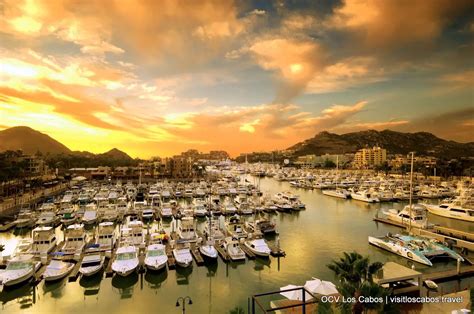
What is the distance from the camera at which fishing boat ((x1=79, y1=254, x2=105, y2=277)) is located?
74.1 ft

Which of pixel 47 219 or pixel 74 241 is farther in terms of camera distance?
pixel 47 219

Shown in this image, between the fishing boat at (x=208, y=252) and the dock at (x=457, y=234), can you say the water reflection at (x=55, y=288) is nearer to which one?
the fishing boat at (x=208, y=252)

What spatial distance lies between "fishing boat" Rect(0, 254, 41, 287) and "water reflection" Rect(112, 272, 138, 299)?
614 cm

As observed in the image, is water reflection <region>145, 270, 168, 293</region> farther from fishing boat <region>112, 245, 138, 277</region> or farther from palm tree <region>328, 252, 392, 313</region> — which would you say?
palm tree <region>328, 252, 392, 313</region>

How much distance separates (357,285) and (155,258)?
1672 cm

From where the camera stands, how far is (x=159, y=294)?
71.2 feet

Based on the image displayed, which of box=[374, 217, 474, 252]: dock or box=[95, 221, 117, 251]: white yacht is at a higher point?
box=[374, 217, 474, 252]: dock

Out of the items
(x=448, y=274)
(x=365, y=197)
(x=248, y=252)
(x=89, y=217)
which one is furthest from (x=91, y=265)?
(x=365, y=197)

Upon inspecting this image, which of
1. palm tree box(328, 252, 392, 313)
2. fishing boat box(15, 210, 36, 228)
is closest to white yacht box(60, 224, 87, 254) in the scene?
fishing boat box(15, 210, 36, 228)

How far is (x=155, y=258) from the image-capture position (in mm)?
24000

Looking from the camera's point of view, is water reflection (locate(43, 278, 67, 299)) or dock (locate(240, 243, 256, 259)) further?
dock (locate(240, 243, 256, 259))

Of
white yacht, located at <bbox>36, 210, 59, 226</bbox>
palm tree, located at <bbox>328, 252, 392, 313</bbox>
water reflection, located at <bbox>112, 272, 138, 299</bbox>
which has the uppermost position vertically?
palm tree, located at <bbox>328, 252, 392, 313</bbox>

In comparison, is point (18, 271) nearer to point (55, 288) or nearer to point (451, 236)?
point (55, 288)

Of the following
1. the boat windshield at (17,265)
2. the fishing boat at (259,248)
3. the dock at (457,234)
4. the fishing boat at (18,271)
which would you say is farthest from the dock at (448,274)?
the boat windshield at (17,265)
